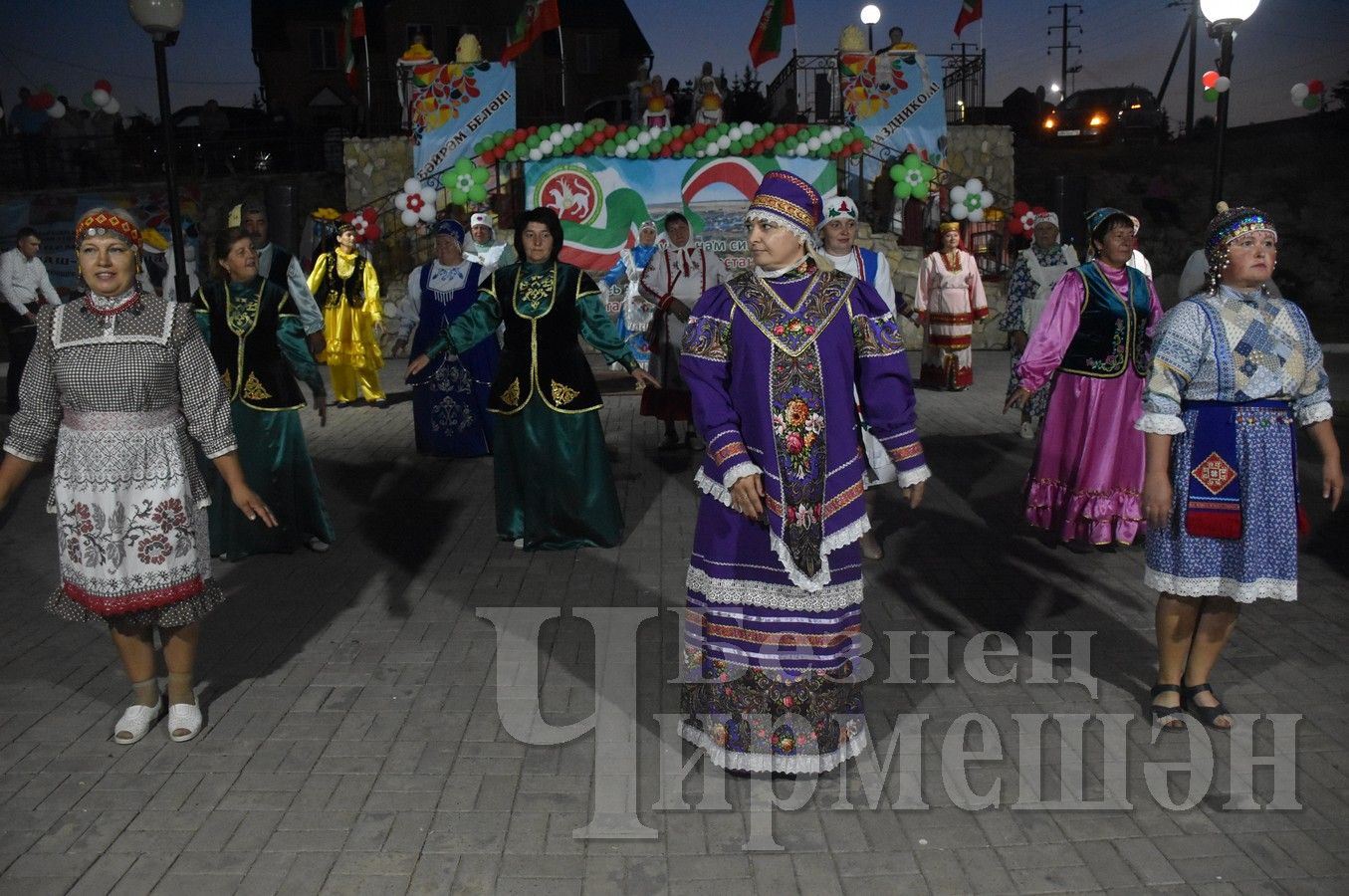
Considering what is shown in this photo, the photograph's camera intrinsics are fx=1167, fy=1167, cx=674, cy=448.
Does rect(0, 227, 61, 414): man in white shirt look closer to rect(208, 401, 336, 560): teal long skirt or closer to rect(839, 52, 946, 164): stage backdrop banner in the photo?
rect(208, 401, 336, 560): teal long skirt

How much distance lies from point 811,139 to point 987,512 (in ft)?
35.0

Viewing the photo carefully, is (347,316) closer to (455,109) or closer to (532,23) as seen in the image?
(455,109)

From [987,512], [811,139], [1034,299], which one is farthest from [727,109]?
[987,512]

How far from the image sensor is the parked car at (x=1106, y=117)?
35.8 meters

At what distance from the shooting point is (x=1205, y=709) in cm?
462

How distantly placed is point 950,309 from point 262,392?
909cm

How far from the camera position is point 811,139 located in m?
17.5

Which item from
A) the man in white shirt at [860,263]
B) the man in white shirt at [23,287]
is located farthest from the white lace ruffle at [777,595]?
the man in white shirt at [23,287]

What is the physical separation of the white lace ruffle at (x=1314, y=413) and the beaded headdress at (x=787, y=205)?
2.02 m

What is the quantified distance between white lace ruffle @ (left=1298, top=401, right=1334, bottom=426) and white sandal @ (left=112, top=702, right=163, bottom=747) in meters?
4.62

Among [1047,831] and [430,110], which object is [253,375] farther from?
[430,110]

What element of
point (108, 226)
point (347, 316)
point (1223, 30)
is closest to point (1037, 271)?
point (1223, 30)

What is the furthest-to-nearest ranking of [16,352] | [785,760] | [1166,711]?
[16,352], [1166,711], [785,760]

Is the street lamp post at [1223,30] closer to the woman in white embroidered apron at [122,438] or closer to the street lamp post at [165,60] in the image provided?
the woman in white embroidered apron at [122,438]
